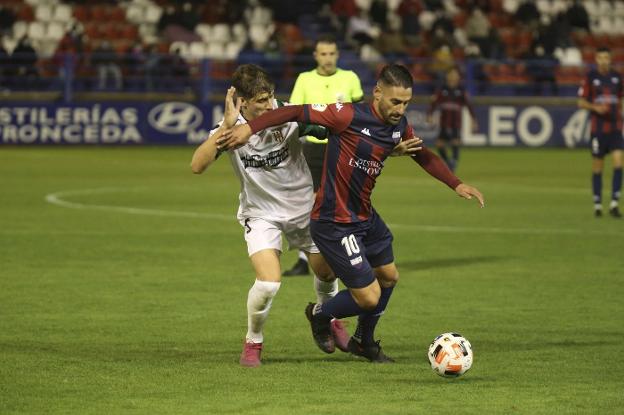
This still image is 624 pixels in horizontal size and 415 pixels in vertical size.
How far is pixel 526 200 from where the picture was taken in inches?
→ 747

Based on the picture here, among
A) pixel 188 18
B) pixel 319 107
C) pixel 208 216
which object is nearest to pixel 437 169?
pixel 319 107

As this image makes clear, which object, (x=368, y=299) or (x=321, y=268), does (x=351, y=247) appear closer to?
(x=368, y=299)

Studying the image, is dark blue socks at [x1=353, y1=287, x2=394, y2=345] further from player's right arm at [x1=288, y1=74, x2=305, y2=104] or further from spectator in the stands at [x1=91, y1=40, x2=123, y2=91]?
spectator in the stands at [x1=91, y1=40, x2=123, y2=91]

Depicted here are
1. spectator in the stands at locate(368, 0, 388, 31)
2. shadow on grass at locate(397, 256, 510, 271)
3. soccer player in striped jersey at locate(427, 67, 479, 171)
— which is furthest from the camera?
spectator in the stands at locate(368, 0, 388, 31)

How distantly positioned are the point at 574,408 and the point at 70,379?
2702mm

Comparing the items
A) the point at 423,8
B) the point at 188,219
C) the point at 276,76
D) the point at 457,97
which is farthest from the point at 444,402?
the point at 423,8

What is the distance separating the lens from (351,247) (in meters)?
7.36

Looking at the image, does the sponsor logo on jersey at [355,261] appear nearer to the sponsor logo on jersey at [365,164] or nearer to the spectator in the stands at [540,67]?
the sponsor logo on jersey at [365,164]

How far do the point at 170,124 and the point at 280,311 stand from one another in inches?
808

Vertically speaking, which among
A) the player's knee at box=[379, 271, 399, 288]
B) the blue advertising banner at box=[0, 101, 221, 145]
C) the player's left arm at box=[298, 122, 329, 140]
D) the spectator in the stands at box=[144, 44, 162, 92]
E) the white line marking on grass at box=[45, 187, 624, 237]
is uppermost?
the player's left arm at box=[298, 122, 329, 140]

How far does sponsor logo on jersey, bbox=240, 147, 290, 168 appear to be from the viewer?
766cm

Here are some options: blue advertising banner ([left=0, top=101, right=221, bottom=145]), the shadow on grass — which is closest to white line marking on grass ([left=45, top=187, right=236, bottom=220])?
the shadow on grass

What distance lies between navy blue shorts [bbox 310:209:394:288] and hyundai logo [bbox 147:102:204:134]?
2243 cm

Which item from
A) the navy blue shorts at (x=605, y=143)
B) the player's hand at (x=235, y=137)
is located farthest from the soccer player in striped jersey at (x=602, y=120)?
the player's hand at (x=235, y=137)
